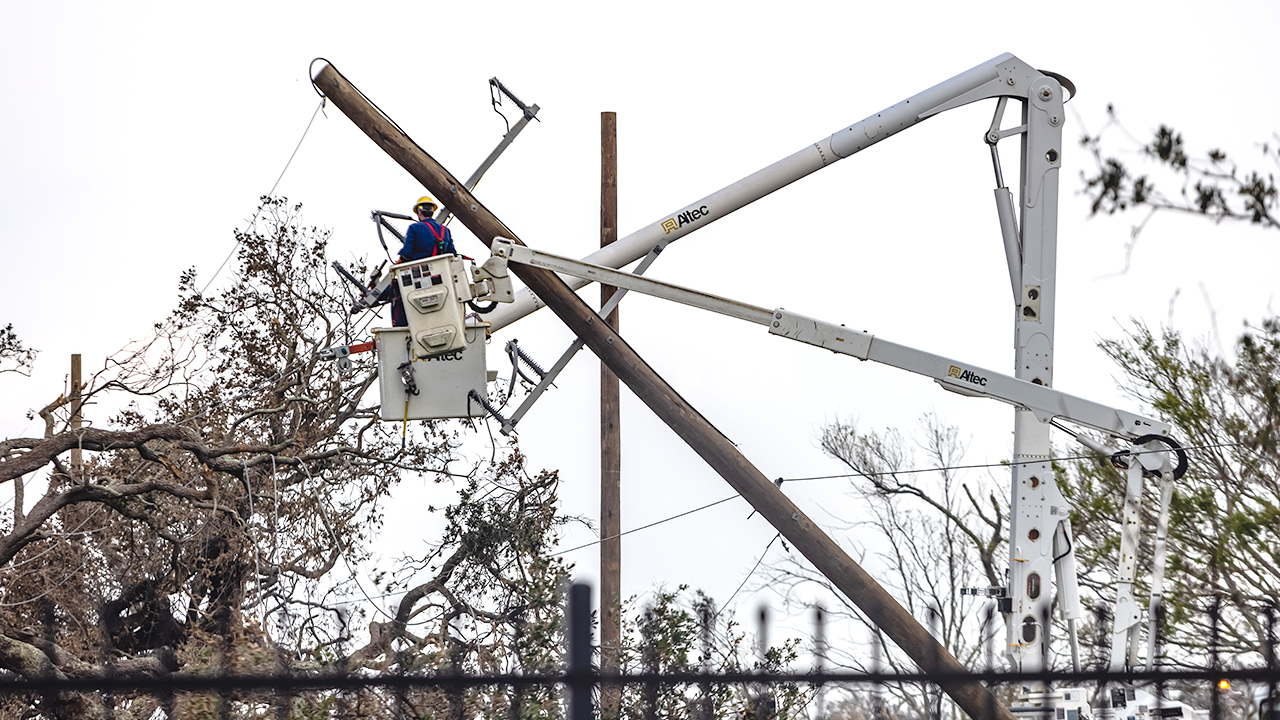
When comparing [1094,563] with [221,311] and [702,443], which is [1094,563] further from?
[221,311]

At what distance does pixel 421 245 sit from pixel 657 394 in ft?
6.99

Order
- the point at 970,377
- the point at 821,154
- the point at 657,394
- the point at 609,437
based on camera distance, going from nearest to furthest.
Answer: the point at 970,377
the point at 657,394
the point at 821,154
the point at 609,437

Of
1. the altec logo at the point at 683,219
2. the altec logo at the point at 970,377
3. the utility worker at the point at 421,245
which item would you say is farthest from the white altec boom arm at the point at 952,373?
the utility worker at the point at 421,245

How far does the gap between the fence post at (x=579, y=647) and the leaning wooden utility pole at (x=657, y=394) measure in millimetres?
6167

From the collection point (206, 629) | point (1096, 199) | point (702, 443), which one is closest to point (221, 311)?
point (206, 629)

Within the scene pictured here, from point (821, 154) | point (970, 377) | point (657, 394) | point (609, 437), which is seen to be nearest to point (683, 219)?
point (821, 154)

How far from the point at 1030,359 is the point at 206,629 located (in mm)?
9319

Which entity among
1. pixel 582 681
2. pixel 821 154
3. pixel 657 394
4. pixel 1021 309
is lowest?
pixel 582 681

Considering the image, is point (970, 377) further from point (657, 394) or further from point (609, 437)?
point (609, 437)

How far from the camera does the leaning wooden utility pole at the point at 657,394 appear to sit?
9.59 m

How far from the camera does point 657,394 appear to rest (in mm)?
10125

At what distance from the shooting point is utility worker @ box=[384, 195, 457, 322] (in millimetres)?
9930

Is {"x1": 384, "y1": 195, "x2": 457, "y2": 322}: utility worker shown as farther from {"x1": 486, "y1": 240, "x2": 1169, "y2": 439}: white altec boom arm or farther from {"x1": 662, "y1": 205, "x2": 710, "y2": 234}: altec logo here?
{"x1": 662, "y1": 205, "x2": 710, "y2": 234}: altec logo

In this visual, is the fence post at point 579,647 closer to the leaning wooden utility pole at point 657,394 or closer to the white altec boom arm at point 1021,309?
the leaning wooden utility pole at point 657,394
